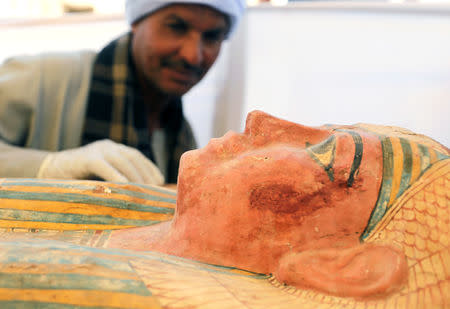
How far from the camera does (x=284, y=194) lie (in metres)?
0.96

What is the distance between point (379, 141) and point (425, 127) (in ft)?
4.16

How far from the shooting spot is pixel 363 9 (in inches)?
101

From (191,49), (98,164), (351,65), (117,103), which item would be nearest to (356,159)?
(98,164)

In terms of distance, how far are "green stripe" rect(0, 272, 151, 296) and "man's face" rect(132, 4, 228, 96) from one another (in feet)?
4.91

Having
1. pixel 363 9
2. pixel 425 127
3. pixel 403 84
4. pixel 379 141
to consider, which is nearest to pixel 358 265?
pixel 379 141

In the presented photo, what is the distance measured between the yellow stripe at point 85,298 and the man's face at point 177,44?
1.52 metres

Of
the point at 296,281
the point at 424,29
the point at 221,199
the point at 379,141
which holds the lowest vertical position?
the point at 296,281

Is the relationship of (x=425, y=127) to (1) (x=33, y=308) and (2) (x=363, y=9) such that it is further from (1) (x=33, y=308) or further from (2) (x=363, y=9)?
(1) (x=33, y=308)

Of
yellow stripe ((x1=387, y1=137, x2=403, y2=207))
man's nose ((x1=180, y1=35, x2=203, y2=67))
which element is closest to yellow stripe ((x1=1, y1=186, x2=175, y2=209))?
yellow stripe ((x1=387, y1=137, x2=403, y2=207))

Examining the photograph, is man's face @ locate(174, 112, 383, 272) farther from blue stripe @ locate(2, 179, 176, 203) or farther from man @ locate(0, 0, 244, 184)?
man @ locate(0, 0, 244, 184)

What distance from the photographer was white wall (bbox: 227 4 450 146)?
2.24 metres

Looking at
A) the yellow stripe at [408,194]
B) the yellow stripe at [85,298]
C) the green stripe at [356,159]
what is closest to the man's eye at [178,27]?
the green stripe at [356,159]

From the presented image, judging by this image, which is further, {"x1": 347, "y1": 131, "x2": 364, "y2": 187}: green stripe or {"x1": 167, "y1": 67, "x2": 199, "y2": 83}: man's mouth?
{"x1": 167, "y1": 67, "x2": 199, "y2": 83}: man's mouth

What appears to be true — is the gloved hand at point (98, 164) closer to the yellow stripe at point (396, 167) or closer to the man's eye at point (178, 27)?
the man's eye at point (178, 27)
